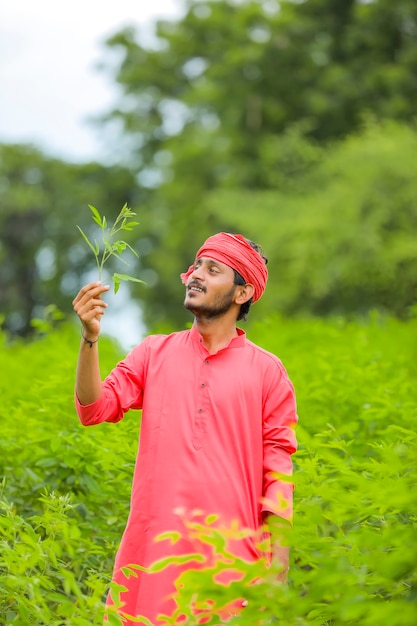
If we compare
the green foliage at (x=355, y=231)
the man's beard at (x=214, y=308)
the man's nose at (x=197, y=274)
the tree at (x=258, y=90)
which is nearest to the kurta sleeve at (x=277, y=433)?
the man's beard at (x=214, y=308)

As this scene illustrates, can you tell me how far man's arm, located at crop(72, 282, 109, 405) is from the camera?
343cm

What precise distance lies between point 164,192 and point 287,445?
35.0 metres

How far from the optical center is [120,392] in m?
3.67

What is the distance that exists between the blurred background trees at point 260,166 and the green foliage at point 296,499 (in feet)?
48.5

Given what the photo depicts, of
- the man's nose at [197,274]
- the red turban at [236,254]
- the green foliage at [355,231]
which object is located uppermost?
the green foliage at [355,231]

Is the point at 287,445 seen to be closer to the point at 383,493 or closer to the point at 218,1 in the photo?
the point at 383,493

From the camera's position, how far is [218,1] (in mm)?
39781

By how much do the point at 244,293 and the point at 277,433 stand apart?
555 mm

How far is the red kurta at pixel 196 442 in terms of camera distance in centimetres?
348

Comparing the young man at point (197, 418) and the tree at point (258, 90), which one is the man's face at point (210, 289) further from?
the tree at point (258, 90)

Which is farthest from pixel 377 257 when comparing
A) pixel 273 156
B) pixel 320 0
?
pixel 320 0

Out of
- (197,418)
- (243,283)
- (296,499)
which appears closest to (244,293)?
(243,283)

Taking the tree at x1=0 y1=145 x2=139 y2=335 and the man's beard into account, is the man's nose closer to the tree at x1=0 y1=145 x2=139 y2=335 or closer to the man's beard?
the man's beard

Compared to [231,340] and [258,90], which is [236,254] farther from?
[258,90]
